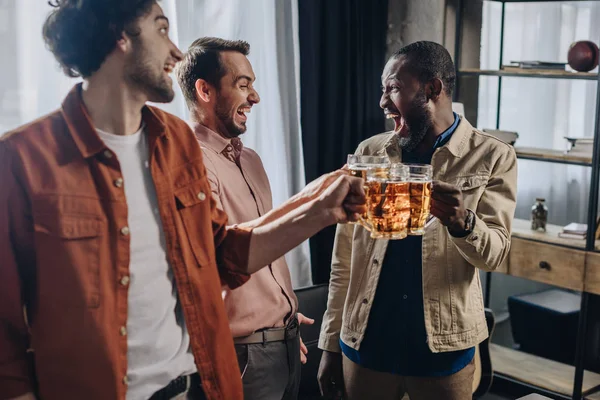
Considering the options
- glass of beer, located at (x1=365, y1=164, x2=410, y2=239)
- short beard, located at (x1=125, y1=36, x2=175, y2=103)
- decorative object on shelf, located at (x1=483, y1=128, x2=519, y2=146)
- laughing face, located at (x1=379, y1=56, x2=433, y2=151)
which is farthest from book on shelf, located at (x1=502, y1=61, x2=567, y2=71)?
short beard, located at (x1=125, y1=36, x2=175, y2=103)

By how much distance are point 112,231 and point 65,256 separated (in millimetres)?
93

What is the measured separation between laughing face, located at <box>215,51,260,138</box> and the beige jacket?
1.51ft

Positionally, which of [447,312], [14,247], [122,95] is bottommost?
[447,312]

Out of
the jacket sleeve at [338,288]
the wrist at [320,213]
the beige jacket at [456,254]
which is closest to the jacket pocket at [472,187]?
the beige jacket at [456,254]

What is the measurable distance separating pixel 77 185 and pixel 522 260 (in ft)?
9.05

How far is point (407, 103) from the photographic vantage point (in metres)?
2.12

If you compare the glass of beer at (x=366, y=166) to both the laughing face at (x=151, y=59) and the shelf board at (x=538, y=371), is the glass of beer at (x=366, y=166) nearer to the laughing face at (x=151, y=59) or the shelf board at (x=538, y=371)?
the laughing face at (x=151, y=59)

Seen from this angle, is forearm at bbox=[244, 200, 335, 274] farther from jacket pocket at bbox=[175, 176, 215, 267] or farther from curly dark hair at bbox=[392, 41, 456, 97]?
curly dark hair at bbox=[392, 41, 456, 97]

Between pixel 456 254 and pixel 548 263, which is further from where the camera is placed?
pixel 548 263

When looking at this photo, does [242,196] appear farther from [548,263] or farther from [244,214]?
[548,263]

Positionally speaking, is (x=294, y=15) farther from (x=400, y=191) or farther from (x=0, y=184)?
(x=0, y=184)

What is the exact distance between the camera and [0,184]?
1.16 m

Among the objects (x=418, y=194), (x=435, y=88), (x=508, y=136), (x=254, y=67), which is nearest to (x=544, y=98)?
(x=508, y=136)

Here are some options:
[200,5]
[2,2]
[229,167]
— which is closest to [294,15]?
[200,5]
